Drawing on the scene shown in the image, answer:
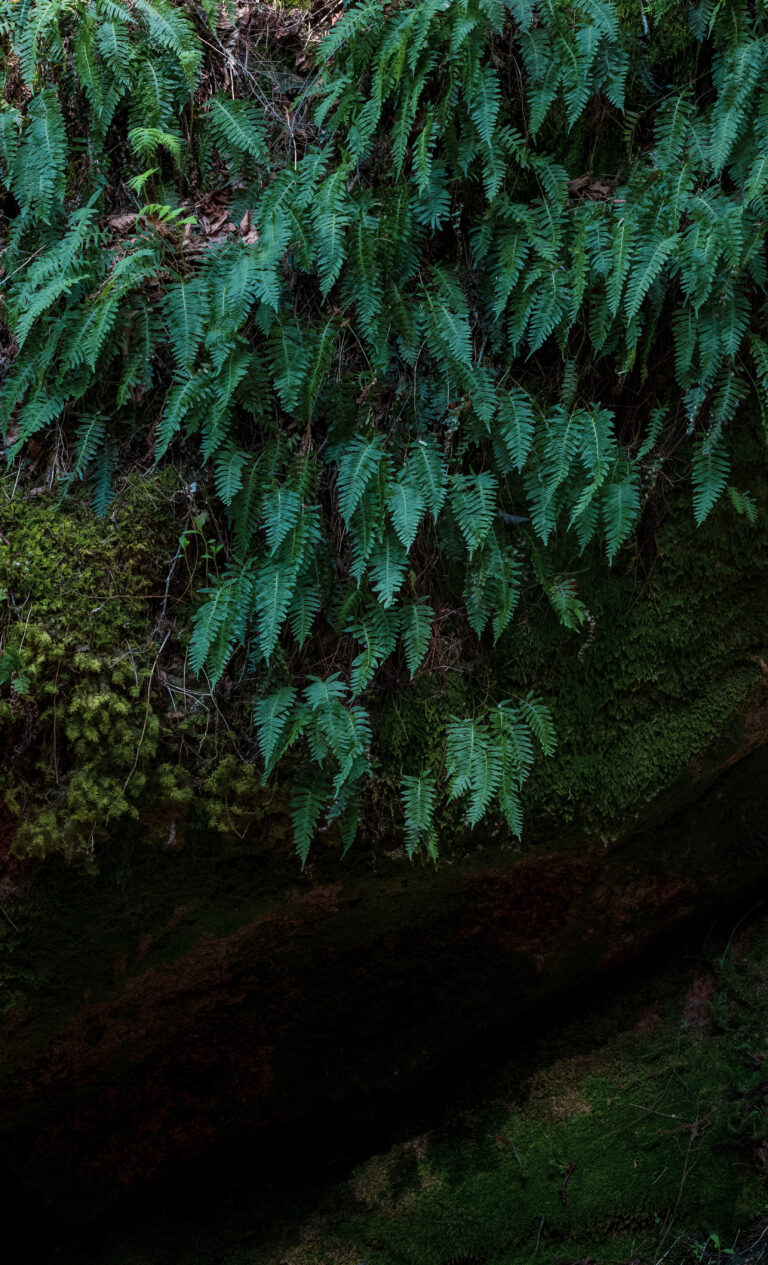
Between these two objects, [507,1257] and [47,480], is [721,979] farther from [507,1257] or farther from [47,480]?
[47,480]

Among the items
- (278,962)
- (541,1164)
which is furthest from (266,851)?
(541,1164)

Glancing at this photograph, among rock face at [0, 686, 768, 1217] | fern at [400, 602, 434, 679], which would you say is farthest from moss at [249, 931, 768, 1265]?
fern at [400, 602, 434, 679]

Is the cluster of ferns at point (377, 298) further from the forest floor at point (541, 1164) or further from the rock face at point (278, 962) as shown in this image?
the forest floor at point (541, 1164)

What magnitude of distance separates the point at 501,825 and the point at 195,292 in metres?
2.47

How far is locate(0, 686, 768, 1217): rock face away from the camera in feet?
11.6

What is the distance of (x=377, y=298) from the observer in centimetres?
366

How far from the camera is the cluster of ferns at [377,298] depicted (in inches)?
140

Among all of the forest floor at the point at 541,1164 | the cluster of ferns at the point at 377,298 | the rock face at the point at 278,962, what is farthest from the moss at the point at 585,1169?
the cluster of ferns at the point at 377,298

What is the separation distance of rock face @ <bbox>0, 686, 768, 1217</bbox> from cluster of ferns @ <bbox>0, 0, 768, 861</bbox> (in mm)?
395

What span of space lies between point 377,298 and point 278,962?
2713 millimetres

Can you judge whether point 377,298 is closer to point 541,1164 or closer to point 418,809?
point 418,809

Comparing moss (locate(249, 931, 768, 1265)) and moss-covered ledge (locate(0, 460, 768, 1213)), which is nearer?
moss-covered ledge (locate(0, 460, 768, 1213))

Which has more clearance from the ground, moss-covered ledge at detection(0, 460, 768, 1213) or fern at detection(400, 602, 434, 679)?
fern at detection(400, 602, 434, 679)

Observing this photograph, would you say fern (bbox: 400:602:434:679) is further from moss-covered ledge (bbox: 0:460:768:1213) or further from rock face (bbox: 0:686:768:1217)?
rock face (bbox: 0:686:768:1217)
